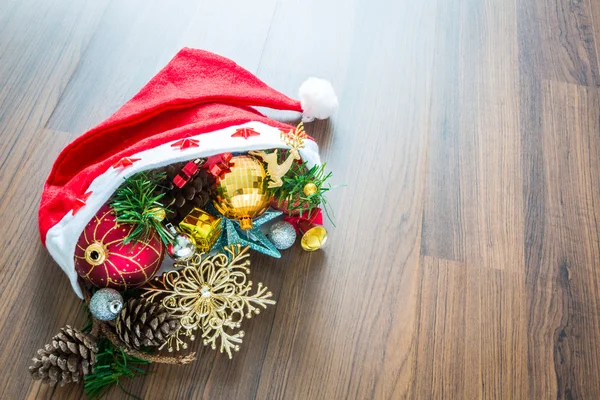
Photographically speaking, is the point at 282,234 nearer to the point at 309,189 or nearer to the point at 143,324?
the point at 309,189

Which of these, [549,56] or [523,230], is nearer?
[523,230]

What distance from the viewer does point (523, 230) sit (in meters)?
0.95

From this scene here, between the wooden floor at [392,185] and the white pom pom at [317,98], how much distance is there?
39mm

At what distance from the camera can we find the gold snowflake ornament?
31.0 inches

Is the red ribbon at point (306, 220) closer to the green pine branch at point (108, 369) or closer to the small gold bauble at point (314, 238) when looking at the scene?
the small gold bauble at point (314, 238)

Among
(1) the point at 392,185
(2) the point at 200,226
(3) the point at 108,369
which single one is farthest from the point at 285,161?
(3) the point at 108,369

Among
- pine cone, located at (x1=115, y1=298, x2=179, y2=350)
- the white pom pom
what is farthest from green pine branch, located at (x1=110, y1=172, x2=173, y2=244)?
the white pom pom

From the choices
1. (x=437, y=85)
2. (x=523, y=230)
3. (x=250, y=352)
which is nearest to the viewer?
(x=250, y=352)

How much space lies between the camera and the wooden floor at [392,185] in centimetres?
84

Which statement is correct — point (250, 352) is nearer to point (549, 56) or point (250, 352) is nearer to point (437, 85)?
point (437, 85)

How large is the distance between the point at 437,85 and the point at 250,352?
0.63m

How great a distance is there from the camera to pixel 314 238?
34.0 inches

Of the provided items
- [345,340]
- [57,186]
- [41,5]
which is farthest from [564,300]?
[41,5]

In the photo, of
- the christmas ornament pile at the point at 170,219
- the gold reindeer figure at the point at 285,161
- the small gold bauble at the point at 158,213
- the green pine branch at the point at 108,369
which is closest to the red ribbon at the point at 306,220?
the christmas ornament pile at the point at 170,219
